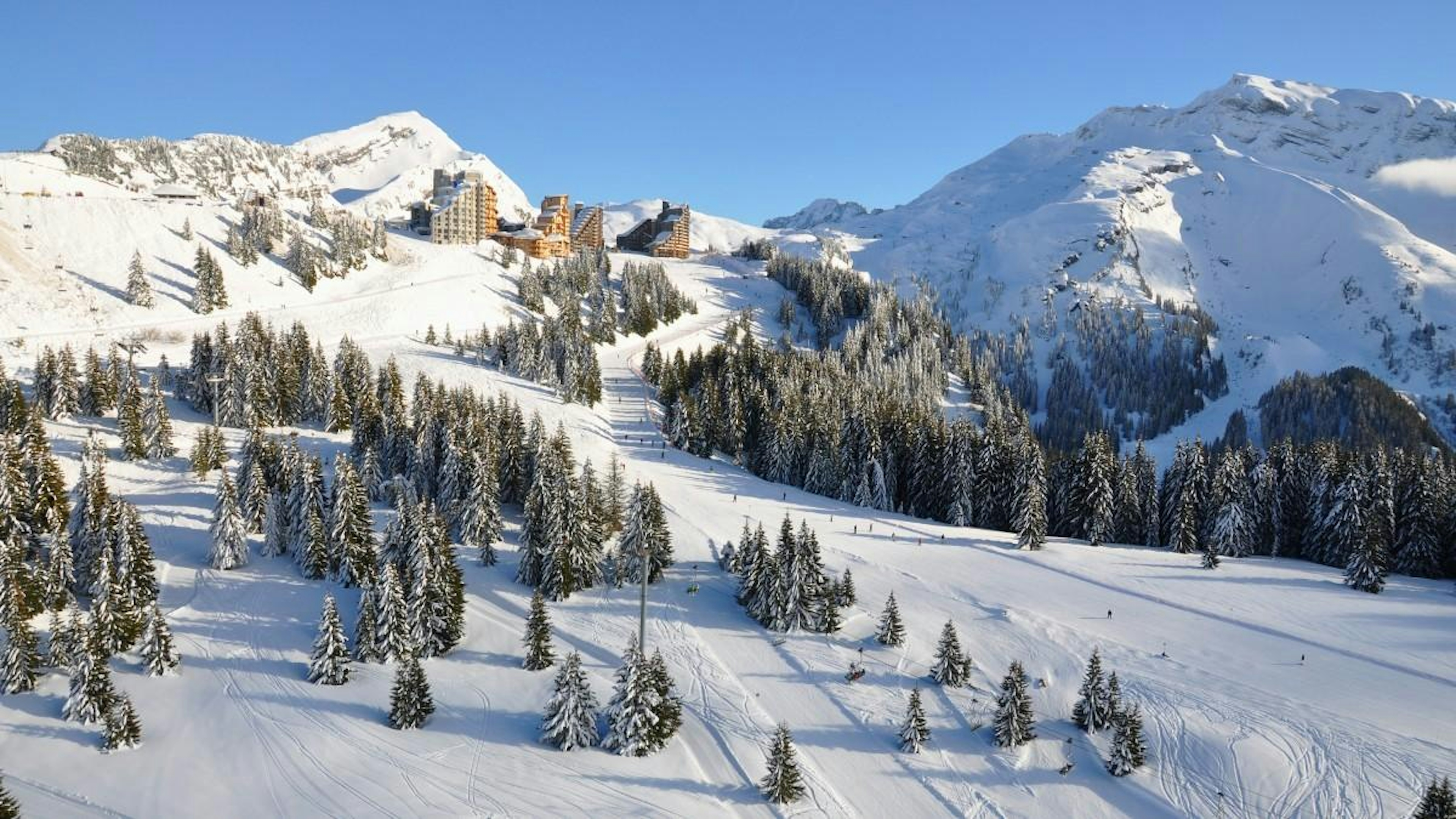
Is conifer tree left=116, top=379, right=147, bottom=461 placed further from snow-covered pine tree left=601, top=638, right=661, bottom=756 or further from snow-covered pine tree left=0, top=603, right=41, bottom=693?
snow-covered pine tree left=601, top=638, right=661, bottom=756

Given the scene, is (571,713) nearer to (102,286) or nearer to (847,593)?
(847,593)

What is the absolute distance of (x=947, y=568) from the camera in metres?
56.0

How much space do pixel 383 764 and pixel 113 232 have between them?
117393 mm

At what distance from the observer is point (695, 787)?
31.8 metres

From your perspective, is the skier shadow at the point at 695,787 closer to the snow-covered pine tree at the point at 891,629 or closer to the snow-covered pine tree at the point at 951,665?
the snow-covered pine tree at the point at 951,665

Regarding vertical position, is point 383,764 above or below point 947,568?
below

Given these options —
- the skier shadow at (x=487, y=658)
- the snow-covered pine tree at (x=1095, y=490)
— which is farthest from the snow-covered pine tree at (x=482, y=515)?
the snow-covered pine tree at (x=1095, y=490)

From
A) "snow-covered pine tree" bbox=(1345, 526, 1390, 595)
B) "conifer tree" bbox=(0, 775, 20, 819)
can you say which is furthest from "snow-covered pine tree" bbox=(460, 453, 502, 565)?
"snow-covered pine tree" bbox=(1345, 526, 1390, 595)

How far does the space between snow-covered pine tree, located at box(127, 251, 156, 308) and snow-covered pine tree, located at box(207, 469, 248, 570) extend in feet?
214

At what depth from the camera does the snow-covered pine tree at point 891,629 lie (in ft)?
144

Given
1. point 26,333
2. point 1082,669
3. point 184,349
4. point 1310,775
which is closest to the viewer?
point 1310,775

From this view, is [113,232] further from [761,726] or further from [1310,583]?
[1310,583]

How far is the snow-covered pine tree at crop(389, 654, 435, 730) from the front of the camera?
115 ft

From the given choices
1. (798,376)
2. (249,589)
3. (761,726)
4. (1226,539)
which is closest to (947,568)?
(761,726)
